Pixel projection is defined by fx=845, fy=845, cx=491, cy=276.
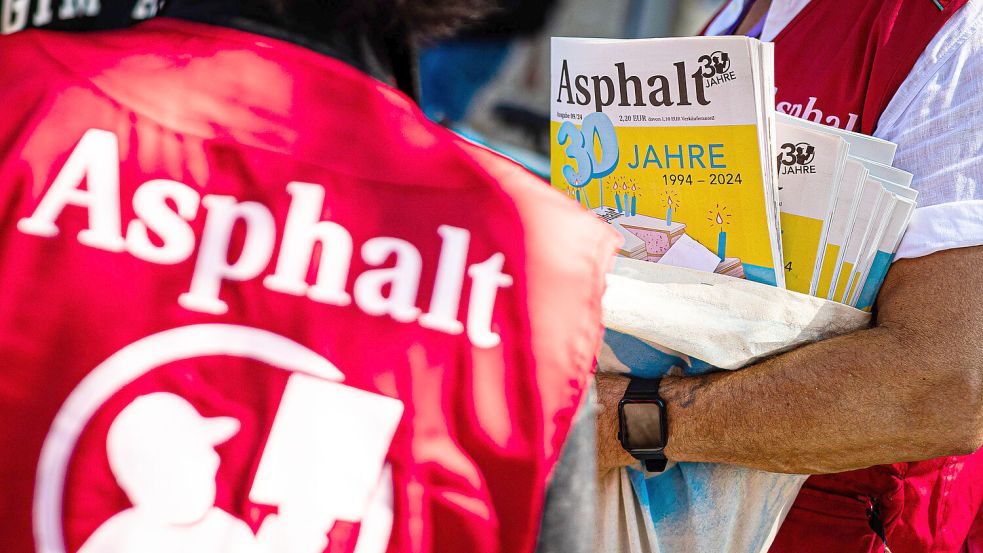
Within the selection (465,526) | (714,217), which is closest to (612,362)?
(714,217)

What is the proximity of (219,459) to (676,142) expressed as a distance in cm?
64

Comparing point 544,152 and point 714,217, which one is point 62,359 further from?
point 544,152

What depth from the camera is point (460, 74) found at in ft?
9.43

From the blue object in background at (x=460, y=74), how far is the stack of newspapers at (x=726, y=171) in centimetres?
184

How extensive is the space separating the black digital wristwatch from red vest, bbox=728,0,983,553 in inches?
9.8

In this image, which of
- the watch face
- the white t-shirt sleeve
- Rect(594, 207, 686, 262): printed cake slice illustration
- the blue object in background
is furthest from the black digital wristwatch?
the blue object in background

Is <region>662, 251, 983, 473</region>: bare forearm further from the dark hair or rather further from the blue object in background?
the blue object in background

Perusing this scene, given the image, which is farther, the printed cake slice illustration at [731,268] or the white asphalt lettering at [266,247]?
the printed cake slice illustration at [731,268]

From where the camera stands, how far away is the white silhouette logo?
1.73ft

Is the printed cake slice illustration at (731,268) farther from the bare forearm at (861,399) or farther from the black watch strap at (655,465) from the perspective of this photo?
the black watch strap at (655,465)

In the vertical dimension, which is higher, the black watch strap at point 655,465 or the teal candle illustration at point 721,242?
the teal candle illustration at point 721,242

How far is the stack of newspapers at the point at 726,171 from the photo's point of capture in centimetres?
95

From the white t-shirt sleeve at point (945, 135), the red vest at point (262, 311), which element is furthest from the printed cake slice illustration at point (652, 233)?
the red vest at point (262, 311)

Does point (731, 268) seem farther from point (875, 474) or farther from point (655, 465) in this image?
point (875, 474)
